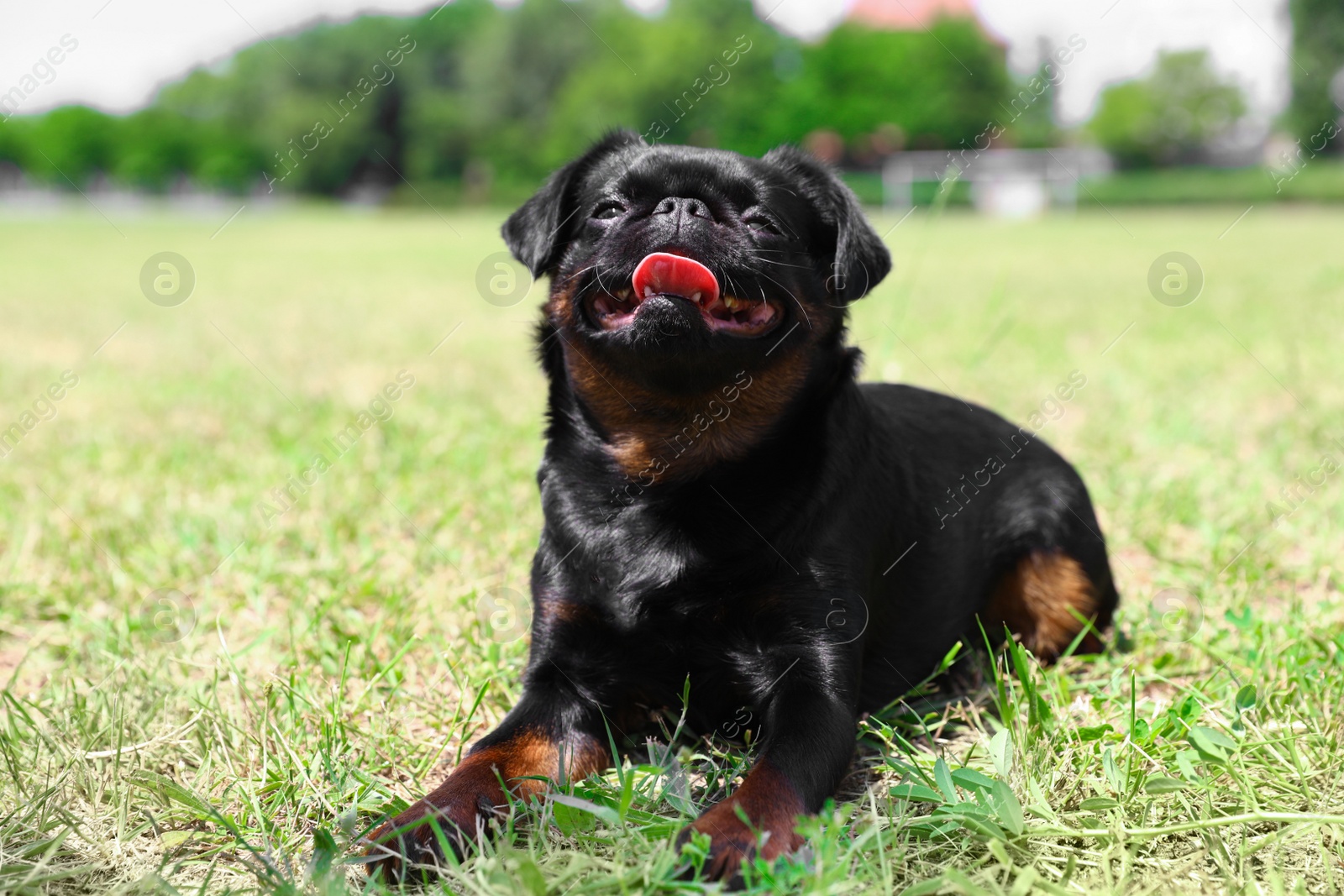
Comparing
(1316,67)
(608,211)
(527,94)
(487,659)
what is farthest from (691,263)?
(1316,67)

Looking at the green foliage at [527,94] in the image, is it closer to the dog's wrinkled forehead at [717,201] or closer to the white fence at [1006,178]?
the white fence at [1006,178]

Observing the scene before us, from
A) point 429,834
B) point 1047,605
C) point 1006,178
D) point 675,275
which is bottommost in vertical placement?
point 1006,178

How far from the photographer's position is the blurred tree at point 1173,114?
66188 millimetres

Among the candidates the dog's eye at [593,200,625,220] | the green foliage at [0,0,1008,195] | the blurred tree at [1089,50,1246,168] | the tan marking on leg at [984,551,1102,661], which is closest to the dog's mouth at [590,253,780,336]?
the dog's eye at [593,200,625,220]

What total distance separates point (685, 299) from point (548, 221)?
24.7 inches

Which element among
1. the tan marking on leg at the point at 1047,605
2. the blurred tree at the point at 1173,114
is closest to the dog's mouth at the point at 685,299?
the tan marking on leg at the point at 1047,605

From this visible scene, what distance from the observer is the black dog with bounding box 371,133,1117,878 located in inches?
84.7

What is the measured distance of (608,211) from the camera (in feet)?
8.52

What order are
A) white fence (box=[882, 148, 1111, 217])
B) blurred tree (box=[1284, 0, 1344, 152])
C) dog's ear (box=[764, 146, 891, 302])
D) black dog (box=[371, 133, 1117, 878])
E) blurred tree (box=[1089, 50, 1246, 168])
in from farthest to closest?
blurred tree (box=[1089, 50, 1246, 168]) < blurred tree (box=[1284, 0, 1344, 152]) < white fence (box=[882, 148, 1111, 217]) < dog's ear (box=[764, 146, 891, 302]) < black dog (box=[371, 133, 1117, 878])

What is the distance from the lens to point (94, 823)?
6.40 feet

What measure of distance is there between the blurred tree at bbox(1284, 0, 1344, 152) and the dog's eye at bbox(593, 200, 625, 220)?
56.2 m

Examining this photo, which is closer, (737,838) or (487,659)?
(737,838)

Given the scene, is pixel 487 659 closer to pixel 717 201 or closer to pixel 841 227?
pixel 717 201

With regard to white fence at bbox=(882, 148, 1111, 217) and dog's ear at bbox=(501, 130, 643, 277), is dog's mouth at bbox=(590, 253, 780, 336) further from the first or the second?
white fence at bbox=(882, 148, 1111, 217)
